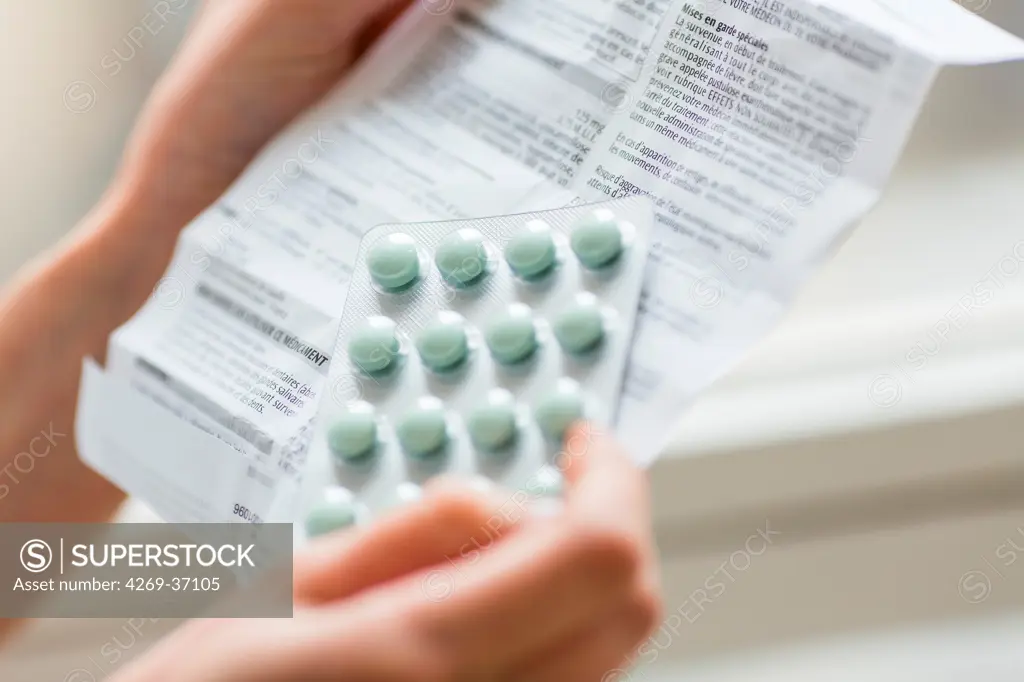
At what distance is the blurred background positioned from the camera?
1.96ft

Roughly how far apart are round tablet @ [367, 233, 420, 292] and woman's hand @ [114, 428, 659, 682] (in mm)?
127

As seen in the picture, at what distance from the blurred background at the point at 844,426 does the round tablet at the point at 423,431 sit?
0.33 metres

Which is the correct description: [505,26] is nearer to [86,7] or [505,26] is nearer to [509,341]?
[509,341]

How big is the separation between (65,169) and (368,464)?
1.54 ft

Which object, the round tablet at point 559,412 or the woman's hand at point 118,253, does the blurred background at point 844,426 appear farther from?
the round tablet at point 559,412

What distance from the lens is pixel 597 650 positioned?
0.80 feet

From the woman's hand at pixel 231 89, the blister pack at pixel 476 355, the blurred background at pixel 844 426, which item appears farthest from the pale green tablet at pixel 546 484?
the blurred background at pixel 844 426

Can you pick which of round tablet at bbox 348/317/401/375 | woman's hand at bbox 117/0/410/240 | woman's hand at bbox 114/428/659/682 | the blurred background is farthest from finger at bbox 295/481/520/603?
the blurred background

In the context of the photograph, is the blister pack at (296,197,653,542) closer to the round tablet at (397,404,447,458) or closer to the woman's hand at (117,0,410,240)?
the round tablet at (397,404,447,458)

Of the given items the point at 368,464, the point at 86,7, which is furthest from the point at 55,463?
the point at 86,7

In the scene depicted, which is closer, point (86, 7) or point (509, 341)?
point (509, 341)

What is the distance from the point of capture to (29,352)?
49cm

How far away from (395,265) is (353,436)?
0.07m

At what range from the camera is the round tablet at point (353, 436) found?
1.13 feet
